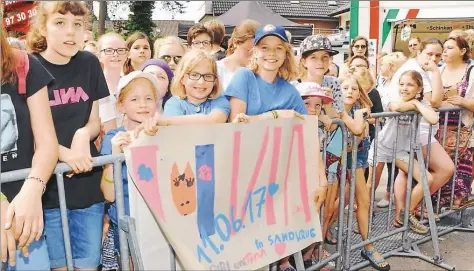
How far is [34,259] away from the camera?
217cm

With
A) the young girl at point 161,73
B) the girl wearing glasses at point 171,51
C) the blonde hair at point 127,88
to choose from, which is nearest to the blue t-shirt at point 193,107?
the blonde hair at point 127,88

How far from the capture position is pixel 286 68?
10.5 feet

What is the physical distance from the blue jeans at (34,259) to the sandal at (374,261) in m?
2.76

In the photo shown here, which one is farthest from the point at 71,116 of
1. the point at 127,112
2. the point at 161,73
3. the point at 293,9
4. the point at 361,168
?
the point at 293,9

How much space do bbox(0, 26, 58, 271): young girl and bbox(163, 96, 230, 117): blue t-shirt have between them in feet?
2.87

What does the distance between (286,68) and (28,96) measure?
173 centimetres

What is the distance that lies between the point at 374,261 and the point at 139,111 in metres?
2.46

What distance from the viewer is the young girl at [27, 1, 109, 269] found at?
7.86 ft

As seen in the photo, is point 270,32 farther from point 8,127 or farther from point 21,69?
point 8,127

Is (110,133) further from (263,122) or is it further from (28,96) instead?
(263,122)

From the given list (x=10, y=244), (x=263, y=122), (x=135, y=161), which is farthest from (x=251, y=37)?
(x=10, y=244)

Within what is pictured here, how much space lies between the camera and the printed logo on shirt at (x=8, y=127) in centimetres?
203

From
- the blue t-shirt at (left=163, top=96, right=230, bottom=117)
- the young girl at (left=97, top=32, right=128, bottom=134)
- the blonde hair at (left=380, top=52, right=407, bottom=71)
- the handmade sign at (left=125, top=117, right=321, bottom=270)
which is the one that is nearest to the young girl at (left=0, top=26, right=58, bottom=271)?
the handmade sign at (left=125, top=117, right=321, bottom=270)

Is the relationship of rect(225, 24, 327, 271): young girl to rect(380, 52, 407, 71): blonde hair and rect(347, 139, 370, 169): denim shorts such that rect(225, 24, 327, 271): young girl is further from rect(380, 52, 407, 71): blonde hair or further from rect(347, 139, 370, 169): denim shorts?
rect(380, 52, 407, 71): blonde hair
